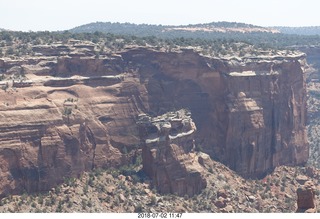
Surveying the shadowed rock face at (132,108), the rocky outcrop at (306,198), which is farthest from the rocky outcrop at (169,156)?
the rocky outcrop at (306,198)

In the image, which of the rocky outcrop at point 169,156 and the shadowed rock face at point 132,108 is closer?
the shadowed rock face at point 132,108

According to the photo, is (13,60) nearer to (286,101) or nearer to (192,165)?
(192,165)

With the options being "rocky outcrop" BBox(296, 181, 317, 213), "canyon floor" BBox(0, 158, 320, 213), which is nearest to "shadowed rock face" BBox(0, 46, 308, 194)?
"canyon floor" BBox(0, 158, 320, 213)

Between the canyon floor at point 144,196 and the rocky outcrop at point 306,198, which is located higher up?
the rocky outcrop at point 306,198

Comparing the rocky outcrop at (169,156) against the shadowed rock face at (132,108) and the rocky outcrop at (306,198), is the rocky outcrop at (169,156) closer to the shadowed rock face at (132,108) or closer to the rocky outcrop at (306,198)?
the shadowed rock face at (132,108)

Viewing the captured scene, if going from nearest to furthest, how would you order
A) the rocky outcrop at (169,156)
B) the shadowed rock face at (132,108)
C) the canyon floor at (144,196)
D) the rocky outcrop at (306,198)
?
the rocky outcrop at (306,198) < the canyon floor at (144,196) < the shadowed rock face at (132,108) < the rocky outcrop at (169,156)

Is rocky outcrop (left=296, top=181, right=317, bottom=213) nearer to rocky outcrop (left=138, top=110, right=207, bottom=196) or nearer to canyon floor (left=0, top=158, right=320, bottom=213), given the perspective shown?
canyon floor (left=0, top=158, right=320, bottom=213)

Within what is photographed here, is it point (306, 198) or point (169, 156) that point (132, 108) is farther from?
point (306, 198)

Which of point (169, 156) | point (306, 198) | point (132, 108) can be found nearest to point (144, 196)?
point (169, 156)
